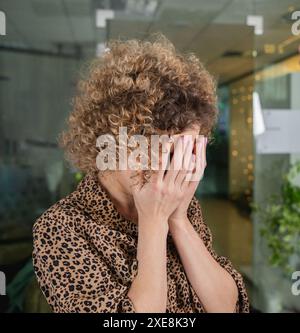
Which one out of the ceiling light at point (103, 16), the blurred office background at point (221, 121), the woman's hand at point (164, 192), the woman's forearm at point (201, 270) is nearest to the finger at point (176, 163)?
the woman's hand at point (164, 192)

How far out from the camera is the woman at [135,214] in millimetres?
843

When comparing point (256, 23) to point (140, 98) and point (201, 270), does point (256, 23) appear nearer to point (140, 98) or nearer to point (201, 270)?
point (140, 98)

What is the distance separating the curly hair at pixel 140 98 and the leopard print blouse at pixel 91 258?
3.4 inches

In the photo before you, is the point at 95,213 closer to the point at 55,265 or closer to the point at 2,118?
the point at 55,265

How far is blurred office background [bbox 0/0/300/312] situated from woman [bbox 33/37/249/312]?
87 cm

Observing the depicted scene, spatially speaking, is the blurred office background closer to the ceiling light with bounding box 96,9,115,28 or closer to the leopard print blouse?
the ceiling light with bounding box 96,9,115,28

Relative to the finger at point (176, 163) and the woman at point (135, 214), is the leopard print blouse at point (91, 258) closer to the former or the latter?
the woman at point (135, 214)

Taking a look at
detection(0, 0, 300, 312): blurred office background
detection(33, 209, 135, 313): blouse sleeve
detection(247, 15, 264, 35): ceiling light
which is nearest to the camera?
detection(33, 209, 135, 313): blouse sleeve

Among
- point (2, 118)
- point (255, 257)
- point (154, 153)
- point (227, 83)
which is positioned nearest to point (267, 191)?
point (255, 257)

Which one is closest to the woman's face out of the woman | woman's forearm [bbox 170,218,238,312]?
the woman

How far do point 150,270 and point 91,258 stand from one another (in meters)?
0.10

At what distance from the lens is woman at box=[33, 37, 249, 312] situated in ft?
2.77

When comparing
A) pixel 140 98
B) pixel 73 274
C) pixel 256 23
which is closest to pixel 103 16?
pixel 256 23

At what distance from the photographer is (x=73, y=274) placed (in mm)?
839
